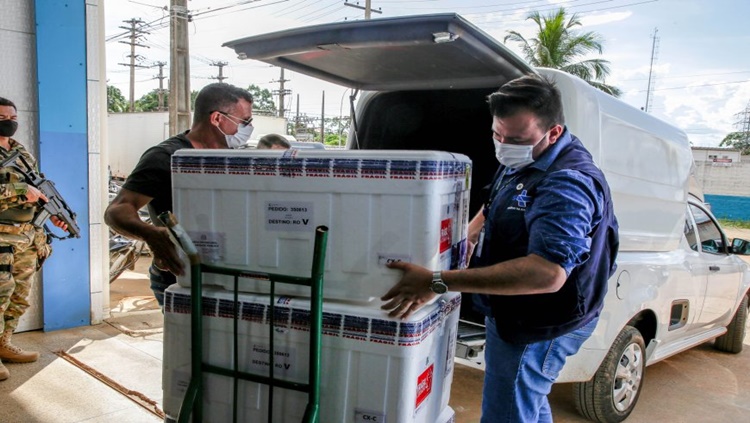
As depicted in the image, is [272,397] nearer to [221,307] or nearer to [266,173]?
[221,307]

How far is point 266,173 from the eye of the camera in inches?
71.8

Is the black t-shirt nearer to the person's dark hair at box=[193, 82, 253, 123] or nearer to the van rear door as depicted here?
the person's dark hair at box=[193, 82, 253, 123]

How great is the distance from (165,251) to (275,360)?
0.61 m

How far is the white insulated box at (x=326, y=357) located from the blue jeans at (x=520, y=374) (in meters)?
0.24

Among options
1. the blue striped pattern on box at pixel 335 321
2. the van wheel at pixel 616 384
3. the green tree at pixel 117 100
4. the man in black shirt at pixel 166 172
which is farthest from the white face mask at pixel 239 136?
the green tree at pixel 117 100

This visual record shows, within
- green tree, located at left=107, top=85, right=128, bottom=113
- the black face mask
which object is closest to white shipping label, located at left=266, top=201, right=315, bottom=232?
the black face mask

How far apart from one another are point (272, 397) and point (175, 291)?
523 millimetres

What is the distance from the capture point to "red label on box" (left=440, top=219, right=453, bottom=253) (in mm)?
1819

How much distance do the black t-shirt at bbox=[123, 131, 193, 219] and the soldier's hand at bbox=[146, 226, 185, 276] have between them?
1.18 ft

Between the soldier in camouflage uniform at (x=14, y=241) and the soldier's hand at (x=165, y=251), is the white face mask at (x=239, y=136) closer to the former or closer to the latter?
the soldier's hand at (x=165, y=251)

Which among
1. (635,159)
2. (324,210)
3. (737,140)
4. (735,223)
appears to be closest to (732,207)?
(735,223)

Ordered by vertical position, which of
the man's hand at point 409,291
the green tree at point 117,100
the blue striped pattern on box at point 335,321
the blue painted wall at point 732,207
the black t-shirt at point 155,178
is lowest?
the blue painted wall at point 732,207

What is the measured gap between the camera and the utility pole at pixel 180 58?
36.3 ft

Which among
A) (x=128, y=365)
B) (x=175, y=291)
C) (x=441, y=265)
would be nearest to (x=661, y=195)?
(x=441, y=265)
